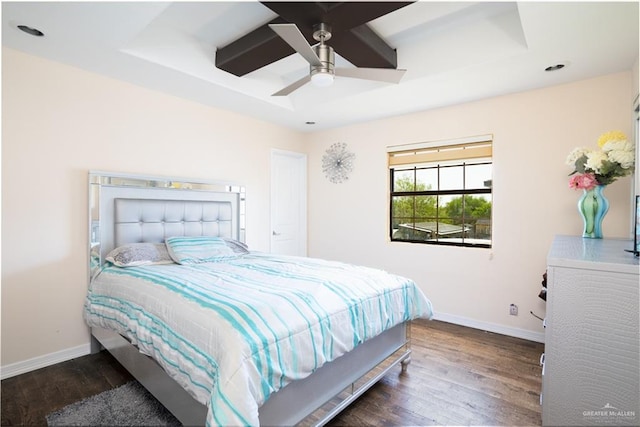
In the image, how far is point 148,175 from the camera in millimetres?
3033

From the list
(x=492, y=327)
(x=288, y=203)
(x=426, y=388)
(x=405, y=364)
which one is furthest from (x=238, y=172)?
(x=492, y=327)

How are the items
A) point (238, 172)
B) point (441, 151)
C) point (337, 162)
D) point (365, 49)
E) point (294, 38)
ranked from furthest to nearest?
point (337, 162) → point (238, 172) → point (441, 151) → point (365, 49) → point (294, 38)

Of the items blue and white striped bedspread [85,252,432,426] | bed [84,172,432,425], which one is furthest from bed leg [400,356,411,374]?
blue and white striped bedspread [85,252,432,426]

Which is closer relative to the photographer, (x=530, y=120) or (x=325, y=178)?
(x=530, y=120)

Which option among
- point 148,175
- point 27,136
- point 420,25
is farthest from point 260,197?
point 420,25

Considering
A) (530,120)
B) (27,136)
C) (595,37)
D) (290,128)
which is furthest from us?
(290,128)

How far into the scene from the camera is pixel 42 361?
2471 mm

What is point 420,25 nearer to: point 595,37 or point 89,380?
point 595,37

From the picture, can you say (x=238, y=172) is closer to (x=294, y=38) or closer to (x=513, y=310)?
(x=294, y=38)

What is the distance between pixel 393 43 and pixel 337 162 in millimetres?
1862

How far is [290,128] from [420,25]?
2.35 m

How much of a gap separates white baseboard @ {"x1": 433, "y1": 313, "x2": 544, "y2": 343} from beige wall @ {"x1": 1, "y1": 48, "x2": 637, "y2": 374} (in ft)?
0.05

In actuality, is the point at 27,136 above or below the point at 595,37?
below

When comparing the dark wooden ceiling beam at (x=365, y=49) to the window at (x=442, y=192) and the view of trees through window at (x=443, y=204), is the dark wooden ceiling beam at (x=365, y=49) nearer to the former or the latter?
the window at (x=442, y=192)
